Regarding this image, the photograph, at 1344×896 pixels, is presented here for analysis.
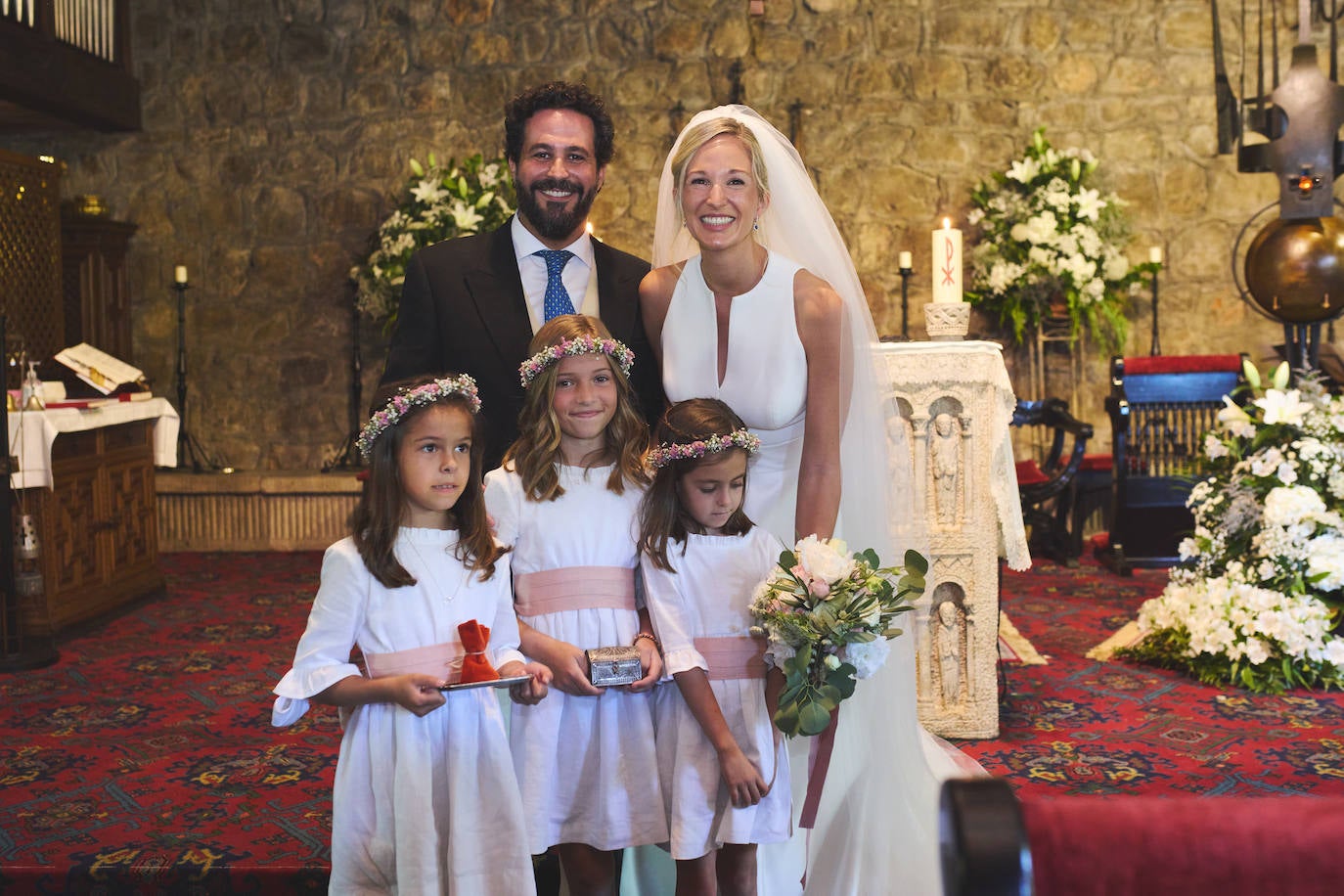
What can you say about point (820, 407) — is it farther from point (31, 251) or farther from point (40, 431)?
point (31, 251)

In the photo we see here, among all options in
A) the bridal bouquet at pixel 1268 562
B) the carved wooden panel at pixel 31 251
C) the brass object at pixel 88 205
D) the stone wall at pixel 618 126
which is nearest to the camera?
the bridal bouquet at pixel 1268 562

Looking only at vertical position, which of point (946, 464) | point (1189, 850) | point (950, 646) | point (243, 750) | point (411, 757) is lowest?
point (243, 750)

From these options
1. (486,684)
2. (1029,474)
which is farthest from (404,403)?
(1029,474)

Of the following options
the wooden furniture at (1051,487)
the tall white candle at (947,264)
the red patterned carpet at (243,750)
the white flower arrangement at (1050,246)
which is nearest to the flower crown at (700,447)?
the red patterned carpet at (243,750)

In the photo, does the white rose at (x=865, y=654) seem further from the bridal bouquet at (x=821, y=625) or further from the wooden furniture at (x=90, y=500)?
the wooden furniture at (x=90, y=500)

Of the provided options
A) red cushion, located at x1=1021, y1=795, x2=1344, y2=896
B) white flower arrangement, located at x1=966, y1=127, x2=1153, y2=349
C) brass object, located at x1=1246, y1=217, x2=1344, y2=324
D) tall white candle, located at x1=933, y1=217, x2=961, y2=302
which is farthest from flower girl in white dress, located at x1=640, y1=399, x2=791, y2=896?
white flower arrangement, located at x1=966, y1=127, x2=1153, y2=349

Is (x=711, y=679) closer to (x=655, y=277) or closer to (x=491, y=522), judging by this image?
(x=491, y=522)

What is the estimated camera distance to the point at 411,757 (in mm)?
2227

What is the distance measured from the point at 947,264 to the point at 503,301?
5.68 ft

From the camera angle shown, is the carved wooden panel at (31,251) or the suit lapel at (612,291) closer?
the suit lapel at (612,291)

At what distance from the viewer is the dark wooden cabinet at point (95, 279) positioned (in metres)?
7.62

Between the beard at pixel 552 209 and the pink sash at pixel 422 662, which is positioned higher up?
the beard at pixel 552 209

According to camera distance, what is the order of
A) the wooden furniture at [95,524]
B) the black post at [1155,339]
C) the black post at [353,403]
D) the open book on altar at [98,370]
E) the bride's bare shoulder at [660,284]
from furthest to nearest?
the black post at [353,403] → the black post at [1155,339] → the open book on altar at [98,370] → the wooden furniture at [95,524] → the bride's bare shoulder at [660,284]

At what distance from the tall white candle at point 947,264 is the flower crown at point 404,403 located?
6.76ft
